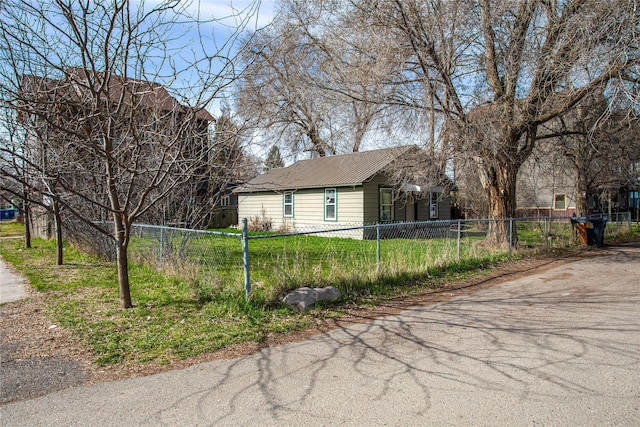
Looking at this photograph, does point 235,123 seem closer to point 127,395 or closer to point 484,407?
point 127,395

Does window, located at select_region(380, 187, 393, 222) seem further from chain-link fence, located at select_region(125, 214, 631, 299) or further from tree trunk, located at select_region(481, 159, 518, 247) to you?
tree trunk, located at select_region(481, 159, 518, 247)

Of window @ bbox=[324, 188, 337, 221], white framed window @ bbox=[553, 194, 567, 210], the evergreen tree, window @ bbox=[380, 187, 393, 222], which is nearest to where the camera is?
the evergreen tree

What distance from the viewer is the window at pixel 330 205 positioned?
1798 cm

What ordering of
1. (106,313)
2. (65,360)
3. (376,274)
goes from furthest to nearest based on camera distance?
(376,274) < (106,313) < (65,360)

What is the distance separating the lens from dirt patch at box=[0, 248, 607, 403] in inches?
146

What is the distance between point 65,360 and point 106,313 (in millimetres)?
1576

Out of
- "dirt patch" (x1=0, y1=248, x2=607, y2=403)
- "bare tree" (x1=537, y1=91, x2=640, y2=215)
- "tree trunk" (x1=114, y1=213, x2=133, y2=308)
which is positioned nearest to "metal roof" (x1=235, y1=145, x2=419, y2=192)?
"bare tree" (x1=537, y1=91, x2=640, y2=215)

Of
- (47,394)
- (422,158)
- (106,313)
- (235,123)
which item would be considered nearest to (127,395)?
(47,394)

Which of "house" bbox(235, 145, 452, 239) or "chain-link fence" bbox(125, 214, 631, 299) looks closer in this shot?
"chain-link fence" bbox(125, 214, 631, 299)

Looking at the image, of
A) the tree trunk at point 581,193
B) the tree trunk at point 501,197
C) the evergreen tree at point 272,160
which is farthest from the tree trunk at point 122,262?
the tree trunk at point 581,193

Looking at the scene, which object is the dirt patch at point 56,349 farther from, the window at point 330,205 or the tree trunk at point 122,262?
the window at point 330,205

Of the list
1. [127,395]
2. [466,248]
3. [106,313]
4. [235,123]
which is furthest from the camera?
[466,248]

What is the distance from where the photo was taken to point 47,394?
11.3ft

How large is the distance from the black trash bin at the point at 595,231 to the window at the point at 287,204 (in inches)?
485
